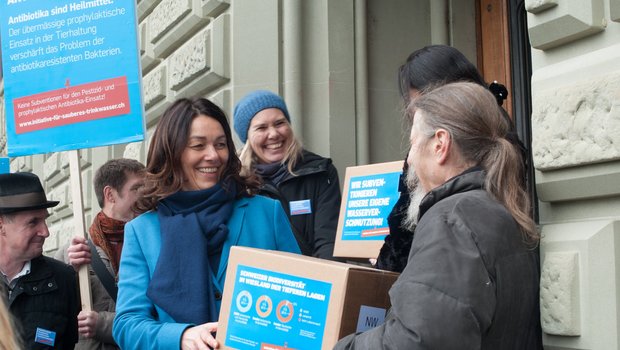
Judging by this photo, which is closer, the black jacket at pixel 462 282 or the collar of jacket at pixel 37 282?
the black jacket at pixel 462 282

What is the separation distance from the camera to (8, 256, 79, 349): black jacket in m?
4.11

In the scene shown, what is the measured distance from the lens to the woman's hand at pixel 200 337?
286 cm

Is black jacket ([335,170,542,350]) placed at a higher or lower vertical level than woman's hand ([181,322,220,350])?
higher

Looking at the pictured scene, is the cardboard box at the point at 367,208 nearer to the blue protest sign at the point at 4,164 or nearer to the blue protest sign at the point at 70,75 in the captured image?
the blue protest sign at the point at 70,75

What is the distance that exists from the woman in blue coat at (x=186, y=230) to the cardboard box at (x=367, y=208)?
1.19 ft

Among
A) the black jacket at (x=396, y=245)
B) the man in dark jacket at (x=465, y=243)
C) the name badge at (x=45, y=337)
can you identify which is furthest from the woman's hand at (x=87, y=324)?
the man in dark jacket at (x=465, y=243)

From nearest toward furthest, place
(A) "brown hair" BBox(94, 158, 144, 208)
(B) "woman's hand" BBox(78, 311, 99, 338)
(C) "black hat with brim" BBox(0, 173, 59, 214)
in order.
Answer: (B) "woman's hand" BBox(78, 311, 99, 338)
(C) "black hat with brim" BBox(0, 173, 59, 214)
(A) "brown hair" BBox(94, 158, 144, 208)

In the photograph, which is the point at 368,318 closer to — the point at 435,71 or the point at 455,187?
the point at 455,187

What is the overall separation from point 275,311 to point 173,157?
922 millimetres

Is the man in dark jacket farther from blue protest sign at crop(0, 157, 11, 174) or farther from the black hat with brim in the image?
blue protest sign at crop(0, 157, 11, 174)

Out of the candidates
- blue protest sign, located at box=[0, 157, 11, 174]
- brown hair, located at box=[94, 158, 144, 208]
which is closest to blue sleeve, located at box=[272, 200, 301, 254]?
brown hair, located at box=[94, 158, 144, 208]

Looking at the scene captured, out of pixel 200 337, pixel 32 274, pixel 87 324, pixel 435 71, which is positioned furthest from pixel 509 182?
pixel 32 274

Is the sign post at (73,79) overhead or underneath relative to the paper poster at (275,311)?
overhead

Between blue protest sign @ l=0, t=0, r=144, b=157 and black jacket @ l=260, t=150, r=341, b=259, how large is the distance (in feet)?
2.39
